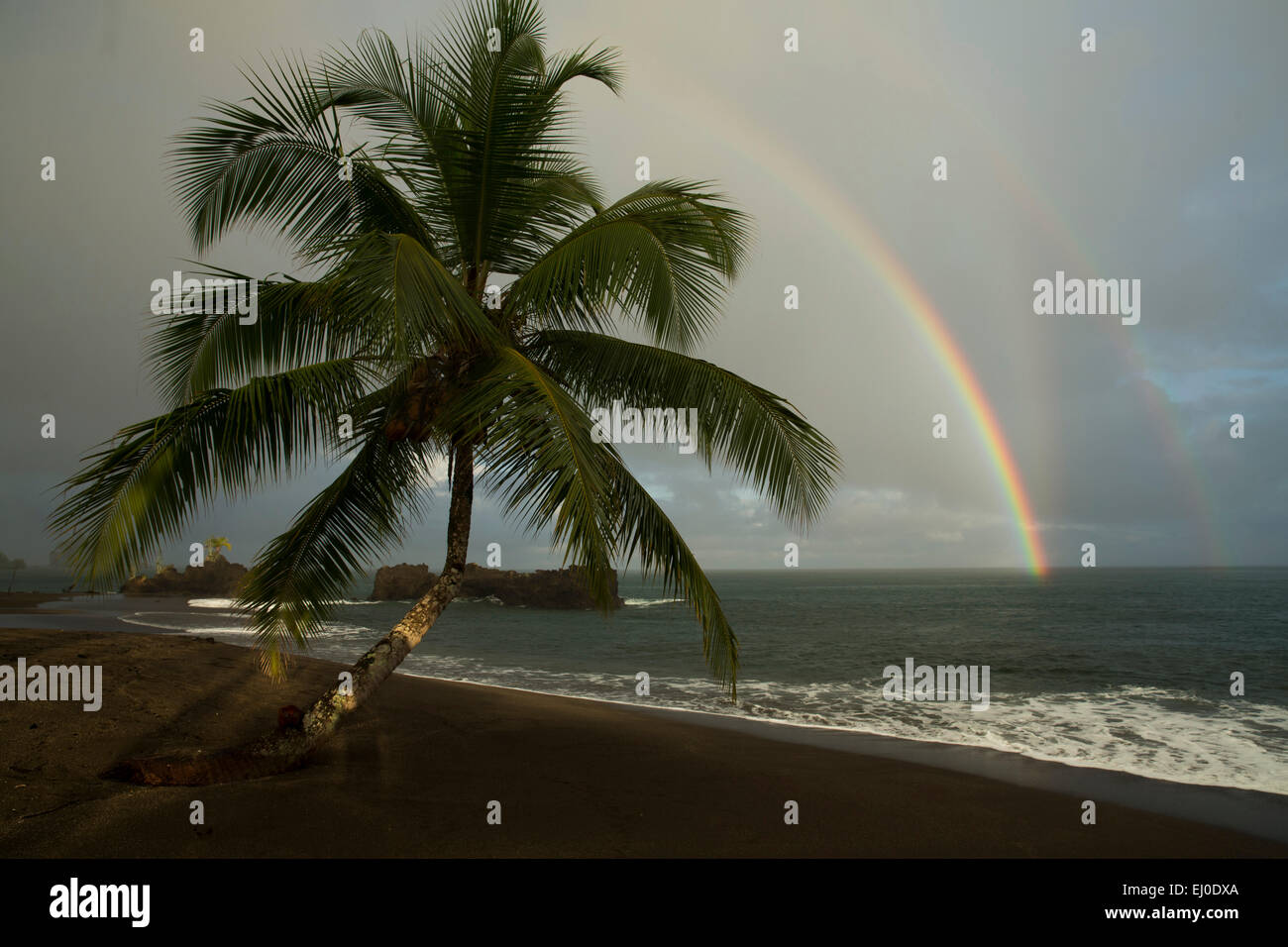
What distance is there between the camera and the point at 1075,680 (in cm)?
2139

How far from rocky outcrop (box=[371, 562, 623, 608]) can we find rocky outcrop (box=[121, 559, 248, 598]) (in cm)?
1668

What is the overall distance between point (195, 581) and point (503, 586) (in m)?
35.0

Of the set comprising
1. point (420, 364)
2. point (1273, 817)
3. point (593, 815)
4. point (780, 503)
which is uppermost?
point (420, 364)

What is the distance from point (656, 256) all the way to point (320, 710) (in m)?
5.42

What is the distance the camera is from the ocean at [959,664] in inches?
497

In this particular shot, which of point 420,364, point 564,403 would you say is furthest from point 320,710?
point 564,403

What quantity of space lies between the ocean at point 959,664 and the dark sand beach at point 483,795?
2.04m

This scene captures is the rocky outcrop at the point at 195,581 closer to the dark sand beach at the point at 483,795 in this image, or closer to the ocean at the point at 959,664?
the ocean at the point at 959,664

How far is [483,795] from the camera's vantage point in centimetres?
688

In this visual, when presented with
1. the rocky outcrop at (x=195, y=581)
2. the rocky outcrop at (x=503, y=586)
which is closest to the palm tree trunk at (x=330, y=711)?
the rocky outcrop at (x=503, y=586)
